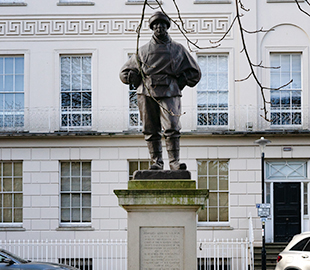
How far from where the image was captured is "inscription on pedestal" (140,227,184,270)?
8.86 m

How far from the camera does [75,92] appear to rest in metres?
22.5

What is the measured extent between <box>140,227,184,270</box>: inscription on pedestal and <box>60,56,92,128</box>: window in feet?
45.3

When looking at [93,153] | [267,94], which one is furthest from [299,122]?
[93,153]

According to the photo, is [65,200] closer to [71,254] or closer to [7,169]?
[71,254]

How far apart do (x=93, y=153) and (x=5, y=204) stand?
370 centimetres

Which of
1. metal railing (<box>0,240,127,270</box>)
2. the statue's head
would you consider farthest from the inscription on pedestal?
metal railing (<box>0,240,127,270</box>)

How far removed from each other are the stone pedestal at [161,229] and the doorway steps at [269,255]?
38.9 feet

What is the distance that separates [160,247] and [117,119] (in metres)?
13.5

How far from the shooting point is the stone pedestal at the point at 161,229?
8805 mm

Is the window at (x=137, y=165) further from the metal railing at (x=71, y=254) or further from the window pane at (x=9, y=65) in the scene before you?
the window pane at (x=9, y=65)

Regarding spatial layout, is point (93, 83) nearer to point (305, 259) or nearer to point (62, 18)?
point (62, 18)

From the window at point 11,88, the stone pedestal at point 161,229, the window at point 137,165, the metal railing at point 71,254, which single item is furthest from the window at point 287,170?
the stone pedestal at point 161,229

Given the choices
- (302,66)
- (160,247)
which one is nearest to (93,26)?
(302,66)

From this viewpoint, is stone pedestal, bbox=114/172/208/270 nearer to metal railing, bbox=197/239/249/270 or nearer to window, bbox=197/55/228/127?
metal railing, bbox=197/239/249/270
